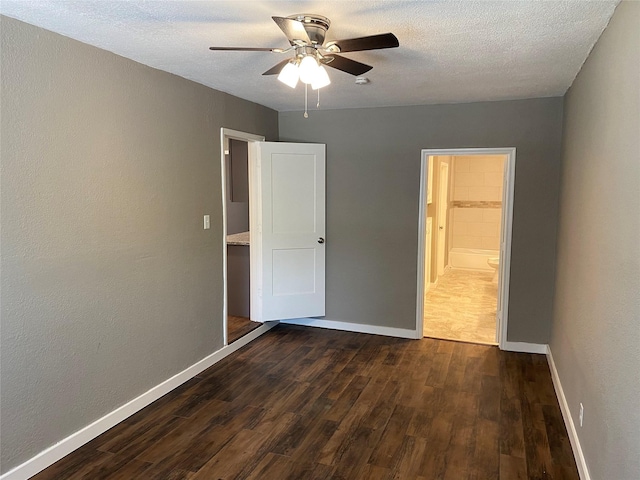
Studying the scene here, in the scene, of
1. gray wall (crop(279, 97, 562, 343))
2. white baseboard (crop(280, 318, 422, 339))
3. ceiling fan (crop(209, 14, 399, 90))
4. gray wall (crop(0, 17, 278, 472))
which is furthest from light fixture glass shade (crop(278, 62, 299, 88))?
white baseboard (crop(280, 318, 422, 339))

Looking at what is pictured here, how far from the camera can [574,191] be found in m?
3.08

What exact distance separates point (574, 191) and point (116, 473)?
3.32 metres

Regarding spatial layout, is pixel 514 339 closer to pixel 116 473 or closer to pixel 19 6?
pixel 116 473

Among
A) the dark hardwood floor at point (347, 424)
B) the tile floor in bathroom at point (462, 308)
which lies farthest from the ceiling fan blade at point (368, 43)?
the tile floor in bathroom at point (462, 308)

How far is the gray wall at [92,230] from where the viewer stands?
2289 mm

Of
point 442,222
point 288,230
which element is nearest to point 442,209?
point 442,222

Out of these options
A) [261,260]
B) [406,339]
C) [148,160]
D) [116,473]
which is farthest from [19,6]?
[406,339]

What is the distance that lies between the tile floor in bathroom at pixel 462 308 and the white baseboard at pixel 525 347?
0.61 ft

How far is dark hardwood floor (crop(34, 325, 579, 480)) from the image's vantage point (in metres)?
2.51

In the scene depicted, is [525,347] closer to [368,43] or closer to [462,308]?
[462,308]

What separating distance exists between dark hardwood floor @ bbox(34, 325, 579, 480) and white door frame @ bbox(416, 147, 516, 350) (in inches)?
14.3

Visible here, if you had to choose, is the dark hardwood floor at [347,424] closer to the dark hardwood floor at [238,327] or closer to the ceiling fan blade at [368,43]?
the dark hardwood floor at [238,327]

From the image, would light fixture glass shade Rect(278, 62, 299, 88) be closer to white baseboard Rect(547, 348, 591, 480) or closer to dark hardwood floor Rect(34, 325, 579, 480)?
dark hardwood floor Rect(34, 325, 579, 480)

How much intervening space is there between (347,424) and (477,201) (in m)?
6.45
